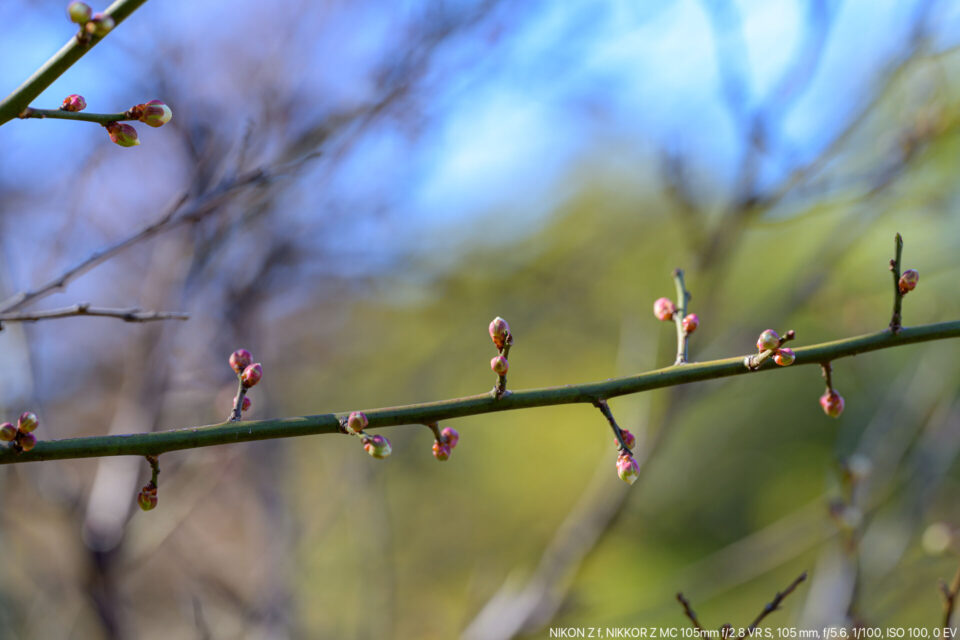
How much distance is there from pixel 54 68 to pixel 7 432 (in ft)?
1.84

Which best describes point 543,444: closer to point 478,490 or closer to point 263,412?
point 478,490

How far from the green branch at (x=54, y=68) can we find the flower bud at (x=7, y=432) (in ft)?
1.52

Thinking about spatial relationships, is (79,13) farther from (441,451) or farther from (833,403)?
(833,403)

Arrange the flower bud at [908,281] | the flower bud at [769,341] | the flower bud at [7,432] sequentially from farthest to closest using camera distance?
the flower bud at [908,281]
the flower bud at [769,341]
the flower bud at [7,432]

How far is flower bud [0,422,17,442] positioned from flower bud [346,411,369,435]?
1.70 ft

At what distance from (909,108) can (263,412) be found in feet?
11.3

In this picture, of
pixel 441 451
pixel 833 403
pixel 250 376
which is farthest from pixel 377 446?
pixel 833 403

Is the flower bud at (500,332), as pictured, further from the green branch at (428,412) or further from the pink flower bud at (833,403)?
the pink flower bud at (833,403)

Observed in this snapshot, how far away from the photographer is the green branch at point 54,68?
1055 mm

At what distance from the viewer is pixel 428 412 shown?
1.24 metres

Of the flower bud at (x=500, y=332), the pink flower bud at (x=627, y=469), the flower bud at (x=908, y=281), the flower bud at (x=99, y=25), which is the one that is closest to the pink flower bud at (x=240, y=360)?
the flower bud at (x=500, y=332)

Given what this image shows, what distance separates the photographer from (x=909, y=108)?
3.50 metres

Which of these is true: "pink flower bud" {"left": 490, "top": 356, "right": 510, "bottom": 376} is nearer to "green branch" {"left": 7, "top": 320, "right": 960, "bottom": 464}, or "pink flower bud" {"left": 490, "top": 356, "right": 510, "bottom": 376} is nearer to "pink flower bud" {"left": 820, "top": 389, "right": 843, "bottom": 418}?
"green branch" {"left": 7, "top": 320, "right": 960, "bottom": 464}

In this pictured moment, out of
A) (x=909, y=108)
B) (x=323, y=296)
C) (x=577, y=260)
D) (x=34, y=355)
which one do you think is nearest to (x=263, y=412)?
(x=34, y=355)
